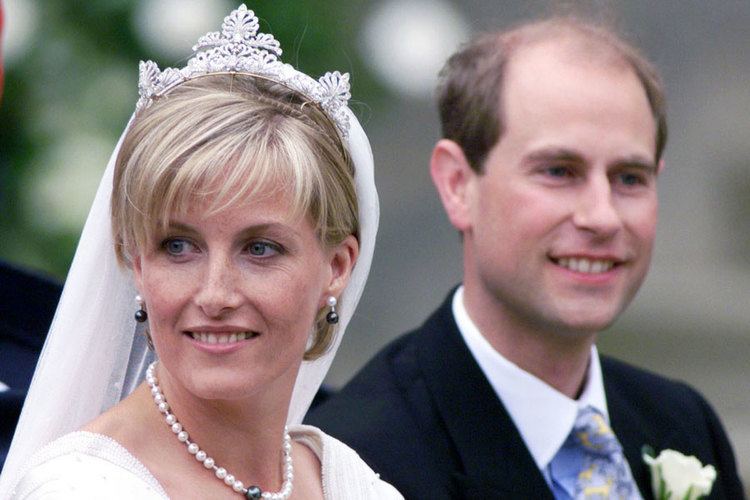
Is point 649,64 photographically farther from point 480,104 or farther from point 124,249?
point 124,249

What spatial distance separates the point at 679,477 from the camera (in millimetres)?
3592

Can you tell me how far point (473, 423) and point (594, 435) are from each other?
1.02ft

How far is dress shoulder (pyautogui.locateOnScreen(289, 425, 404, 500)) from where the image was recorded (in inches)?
106

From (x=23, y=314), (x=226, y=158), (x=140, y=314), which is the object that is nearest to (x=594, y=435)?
(x=23, y=314)

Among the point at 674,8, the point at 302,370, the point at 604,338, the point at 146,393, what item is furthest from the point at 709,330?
the point at 146,393

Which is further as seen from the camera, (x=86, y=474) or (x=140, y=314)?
(x=140, y=314)

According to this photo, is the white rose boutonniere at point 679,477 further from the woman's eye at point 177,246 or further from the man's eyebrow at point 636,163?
the woman's eye at point 177,246

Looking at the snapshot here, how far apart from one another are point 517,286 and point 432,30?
1.86 meters

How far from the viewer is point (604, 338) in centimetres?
762

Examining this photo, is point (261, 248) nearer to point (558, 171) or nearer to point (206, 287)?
point (206, 287)

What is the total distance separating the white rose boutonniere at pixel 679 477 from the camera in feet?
11.7

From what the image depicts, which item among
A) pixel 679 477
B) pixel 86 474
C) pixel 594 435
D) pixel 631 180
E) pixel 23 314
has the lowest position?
pixel 86 474

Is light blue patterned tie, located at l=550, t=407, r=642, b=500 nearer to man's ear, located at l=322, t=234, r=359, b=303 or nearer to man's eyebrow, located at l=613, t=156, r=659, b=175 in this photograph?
man's eyebrow, located at l=613, t=156, r=659, b=175

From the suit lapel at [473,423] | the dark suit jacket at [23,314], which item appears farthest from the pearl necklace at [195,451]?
the suit lapel at [473,423]
